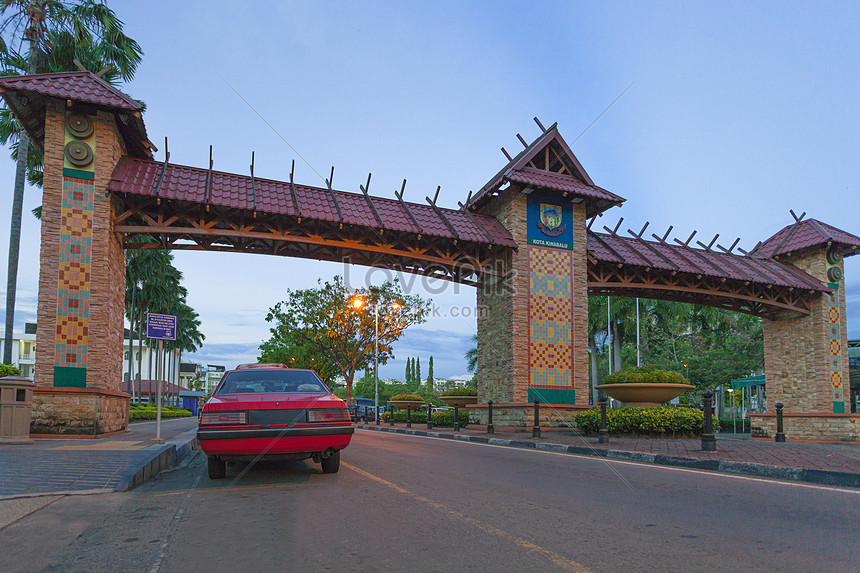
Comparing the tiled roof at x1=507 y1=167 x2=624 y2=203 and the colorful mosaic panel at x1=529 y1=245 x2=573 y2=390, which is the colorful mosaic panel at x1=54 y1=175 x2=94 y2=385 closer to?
the tiled roof at x1=507 y1=167 x2=624 y2=203

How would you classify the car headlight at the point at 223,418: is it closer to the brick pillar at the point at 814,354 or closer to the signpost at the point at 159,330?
the signpost at the point at 159,330

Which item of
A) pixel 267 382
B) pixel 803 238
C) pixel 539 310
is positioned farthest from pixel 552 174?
pixel 267 382

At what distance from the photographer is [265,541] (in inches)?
183

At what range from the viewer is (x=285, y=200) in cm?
1961

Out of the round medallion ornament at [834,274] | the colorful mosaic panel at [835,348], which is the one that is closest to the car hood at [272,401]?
the colorful mosaic panel at [835,348]

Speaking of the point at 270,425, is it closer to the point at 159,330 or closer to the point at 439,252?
the point at 159,330

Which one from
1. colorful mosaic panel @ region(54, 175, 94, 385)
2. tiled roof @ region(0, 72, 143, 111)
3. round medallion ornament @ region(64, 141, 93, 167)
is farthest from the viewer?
round medallion ornament @ region(64, 141, 93, 167)

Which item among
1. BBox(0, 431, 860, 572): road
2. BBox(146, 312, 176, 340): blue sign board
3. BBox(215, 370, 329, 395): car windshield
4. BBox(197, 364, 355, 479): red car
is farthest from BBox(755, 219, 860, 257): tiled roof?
BBox(197, 364, 355, 479): red car

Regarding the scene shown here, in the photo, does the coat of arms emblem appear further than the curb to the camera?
Yes

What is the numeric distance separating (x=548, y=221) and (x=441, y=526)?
60.9ft

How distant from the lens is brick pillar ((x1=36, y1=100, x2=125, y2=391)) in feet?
52.4

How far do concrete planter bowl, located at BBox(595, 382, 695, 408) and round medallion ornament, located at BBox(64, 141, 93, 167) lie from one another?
16729 millimetres

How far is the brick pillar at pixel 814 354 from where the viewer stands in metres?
27.5

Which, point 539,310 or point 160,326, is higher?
point 539,310
